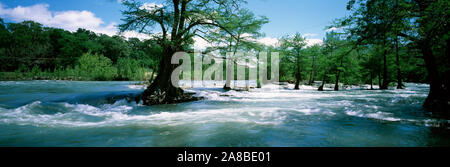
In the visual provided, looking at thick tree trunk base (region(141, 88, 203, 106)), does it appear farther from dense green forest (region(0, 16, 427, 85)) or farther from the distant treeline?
the distant treeline

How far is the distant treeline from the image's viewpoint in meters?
34.5

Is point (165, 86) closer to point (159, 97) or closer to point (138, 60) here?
point (159, 97)

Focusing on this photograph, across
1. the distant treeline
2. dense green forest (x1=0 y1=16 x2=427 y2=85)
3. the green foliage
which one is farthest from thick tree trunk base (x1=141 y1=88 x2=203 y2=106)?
the green foliage

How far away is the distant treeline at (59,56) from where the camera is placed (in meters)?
34.5

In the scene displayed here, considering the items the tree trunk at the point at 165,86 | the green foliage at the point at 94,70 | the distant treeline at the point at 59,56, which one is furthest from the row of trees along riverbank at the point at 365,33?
the green foliage at the point at 94,70

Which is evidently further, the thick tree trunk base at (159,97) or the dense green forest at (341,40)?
the thick tree trunk base at (159,97)

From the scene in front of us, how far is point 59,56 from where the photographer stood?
55219 mm

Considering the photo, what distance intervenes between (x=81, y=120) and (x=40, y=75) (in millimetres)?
38462

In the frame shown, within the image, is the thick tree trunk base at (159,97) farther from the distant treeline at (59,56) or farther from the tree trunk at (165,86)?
the distant treeline at (59,56)

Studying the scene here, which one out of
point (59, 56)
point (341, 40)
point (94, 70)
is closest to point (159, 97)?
point (341, 40)
